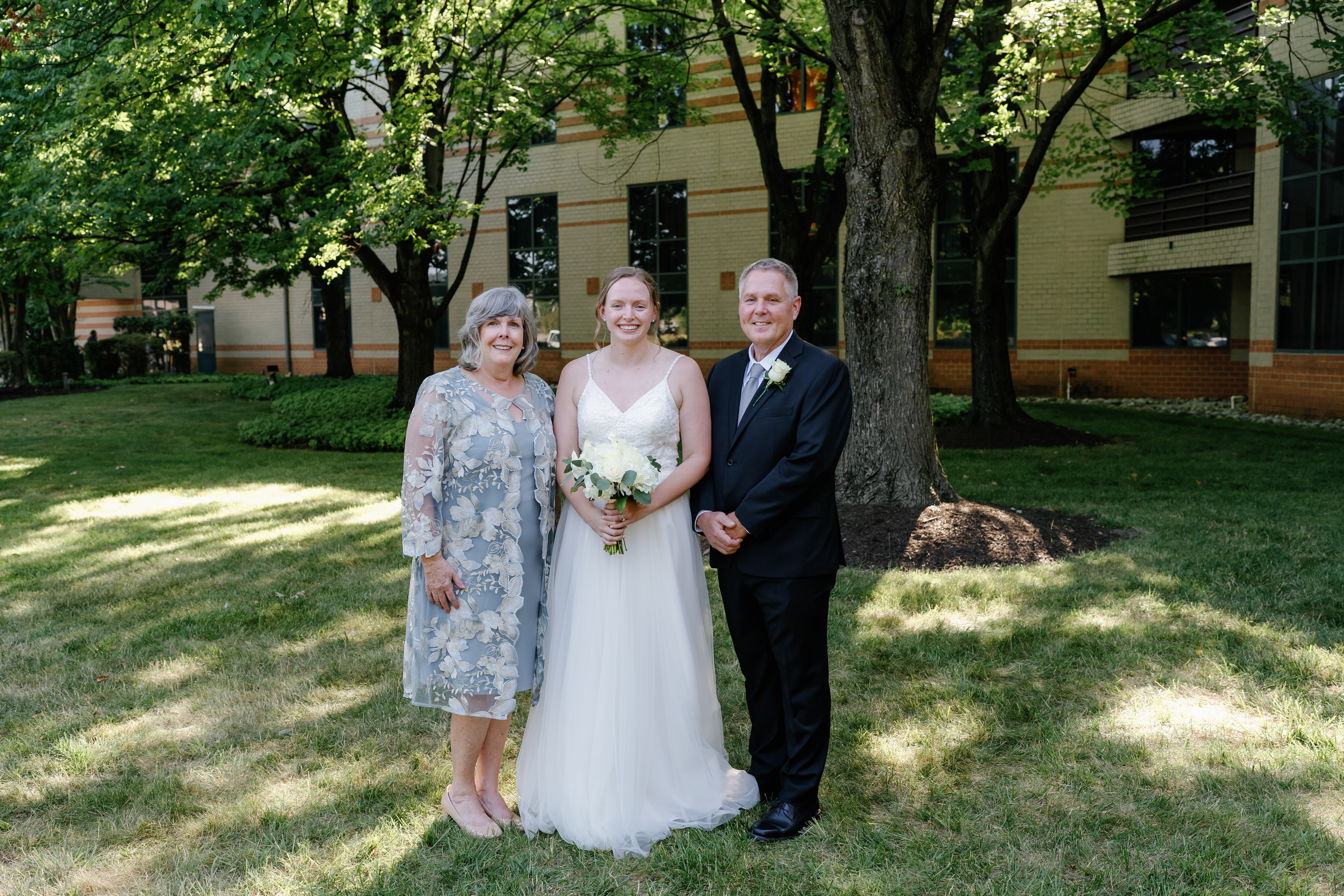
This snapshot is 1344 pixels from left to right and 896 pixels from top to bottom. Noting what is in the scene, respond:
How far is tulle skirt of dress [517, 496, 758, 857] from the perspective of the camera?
3.41 m

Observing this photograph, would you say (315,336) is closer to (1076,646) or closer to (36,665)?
(36,665)

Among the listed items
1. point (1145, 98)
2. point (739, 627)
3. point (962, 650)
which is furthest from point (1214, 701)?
point (1145, 98)

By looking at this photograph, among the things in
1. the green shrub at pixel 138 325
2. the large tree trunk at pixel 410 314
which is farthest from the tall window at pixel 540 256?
the green shrub at pixel 138 325

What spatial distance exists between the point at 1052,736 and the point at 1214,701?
954 mm

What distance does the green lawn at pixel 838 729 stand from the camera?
3.14 m

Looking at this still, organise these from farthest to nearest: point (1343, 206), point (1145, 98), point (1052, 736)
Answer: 1. point (1145, 98)
2. point (1343, 206)
3. point (1052, 736)

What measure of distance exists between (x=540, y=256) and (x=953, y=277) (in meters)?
11.2

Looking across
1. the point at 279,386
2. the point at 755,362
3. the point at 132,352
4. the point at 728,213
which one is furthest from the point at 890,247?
the point at 132,352

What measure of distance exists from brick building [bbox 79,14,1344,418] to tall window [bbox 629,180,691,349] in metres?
0.04

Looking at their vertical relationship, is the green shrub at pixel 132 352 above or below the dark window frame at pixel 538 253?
below

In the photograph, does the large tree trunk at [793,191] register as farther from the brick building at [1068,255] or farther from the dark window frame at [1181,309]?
the dark window frame at [1181,309]

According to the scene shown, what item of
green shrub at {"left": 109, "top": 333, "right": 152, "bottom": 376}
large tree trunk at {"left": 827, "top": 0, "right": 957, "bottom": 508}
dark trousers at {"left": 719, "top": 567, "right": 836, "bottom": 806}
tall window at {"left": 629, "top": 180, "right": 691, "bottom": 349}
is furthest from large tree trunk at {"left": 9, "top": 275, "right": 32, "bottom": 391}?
dark trousers at {"left": 719, "top": 567, "right": 836, "bottom": 806}

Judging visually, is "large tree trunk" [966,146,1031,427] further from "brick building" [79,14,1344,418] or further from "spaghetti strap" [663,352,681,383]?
"spaghetti strap" [663,352,681,383]

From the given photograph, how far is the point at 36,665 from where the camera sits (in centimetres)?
520
